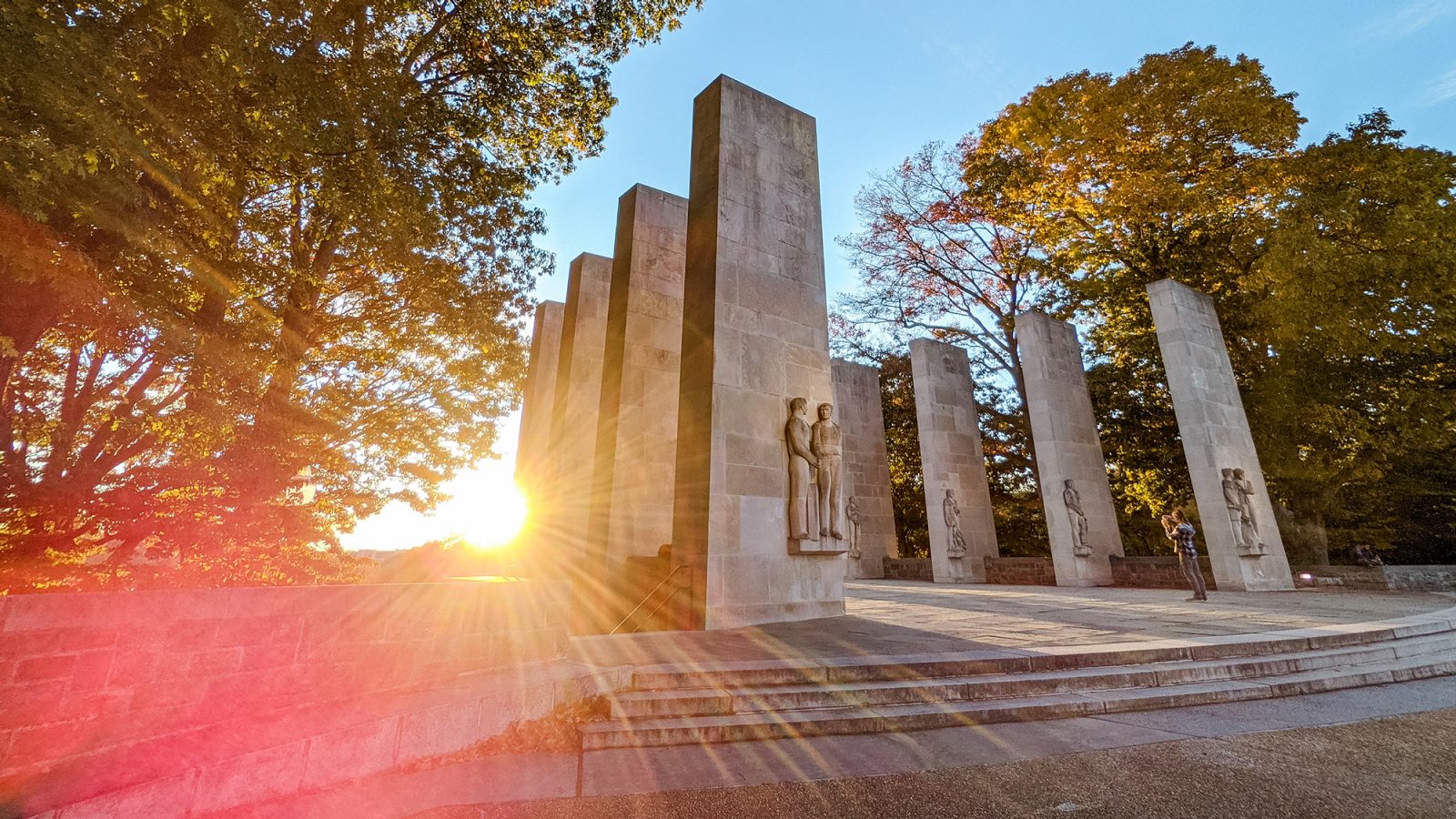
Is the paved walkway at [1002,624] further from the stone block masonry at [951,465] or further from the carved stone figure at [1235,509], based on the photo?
the stone block masonry at [951,465]

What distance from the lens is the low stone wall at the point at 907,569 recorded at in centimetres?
1847

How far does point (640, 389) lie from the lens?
10.5 m

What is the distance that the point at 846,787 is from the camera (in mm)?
2912

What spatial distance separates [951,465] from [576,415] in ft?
Result: 39.9

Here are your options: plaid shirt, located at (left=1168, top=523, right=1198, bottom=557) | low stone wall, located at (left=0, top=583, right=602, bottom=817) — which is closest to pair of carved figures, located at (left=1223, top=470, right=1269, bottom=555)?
plaid shirt, located at (left=1168, top=523, right=1198, bottom=557)

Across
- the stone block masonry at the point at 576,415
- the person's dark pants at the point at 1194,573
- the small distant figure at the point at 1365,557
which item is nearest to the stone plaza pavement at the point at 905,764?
the person's dark pants at the point at 1194,573

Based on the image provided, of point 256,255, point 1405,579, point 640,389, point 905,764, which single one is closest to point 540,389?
point 640,389

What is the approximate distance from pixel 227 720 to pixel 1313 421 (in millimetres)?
21840

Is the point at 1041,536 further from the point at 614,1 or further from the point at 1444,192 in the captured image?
the point at 614,1

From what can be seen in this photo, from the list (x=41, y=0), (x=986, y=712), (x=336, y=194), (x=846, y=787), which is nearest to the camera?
(x=846, y=787)

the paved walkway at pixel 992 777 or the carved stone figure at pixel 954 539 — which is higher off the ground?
the carved stone figure at pixel 954 539

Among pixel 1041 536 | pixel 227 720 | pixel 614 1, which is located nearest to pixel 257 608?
pixel 227 720

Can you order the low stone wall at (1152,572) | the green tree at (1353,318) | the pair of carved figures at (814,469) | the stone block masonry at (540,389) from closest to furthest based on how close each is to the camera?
the pair of carved figures at (814,469) → the green tree at (1353,318) → the low stone wall at (1152,572) → the stone block masonry at (540,389)

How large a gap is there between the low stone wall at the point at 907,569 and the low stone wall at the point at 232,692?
16435mm
